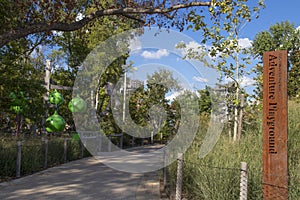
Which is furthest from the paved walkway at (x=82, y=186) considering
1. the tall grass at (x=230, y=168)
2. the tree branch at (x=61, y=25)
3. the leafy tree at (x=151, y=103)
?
the leafy tree at (x=151, y=103)

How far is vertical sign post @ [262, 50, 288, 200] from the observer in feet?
12.8

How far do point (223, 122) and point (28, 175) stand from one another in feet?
17.8

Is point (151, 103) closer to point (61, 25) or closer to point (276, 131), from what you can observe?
point (61, 25)

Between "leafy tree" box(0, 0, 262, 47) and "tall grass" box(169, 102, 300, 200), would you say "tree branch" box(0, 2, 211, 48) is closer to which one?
"leafy tree" box(0, 0, 262, 47)

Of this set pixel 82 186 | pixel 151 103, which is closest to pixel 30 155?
pixel 82 186

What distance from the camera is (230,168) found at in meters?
4.47

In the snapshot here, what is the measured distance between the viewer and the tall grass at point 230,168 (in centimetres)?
457

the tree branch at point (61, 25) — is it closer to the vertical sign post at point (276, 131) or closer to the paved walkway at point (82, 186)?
the paved walkway at point (82, 186)

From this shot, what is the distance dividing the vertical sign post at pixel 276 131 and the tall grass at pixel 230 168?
1.65 feet

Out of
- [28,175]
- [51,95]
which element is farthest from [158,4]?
[51,95]

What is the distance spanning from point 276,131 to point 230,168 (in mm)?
885

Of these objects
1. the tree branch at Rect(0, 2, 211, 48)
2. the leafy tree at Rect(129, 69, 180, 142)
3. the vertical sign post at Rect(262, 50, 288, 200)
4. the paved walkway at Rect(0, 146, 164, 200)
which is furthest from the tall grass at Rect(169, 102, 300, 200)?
the leafy tree at Rect(129, 69, 180, 142)

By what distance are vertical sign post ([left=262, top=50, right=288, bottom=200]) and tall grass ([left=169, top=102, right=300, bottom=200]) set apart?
50 cm

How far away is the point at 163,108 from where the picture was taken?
17.1 meters
